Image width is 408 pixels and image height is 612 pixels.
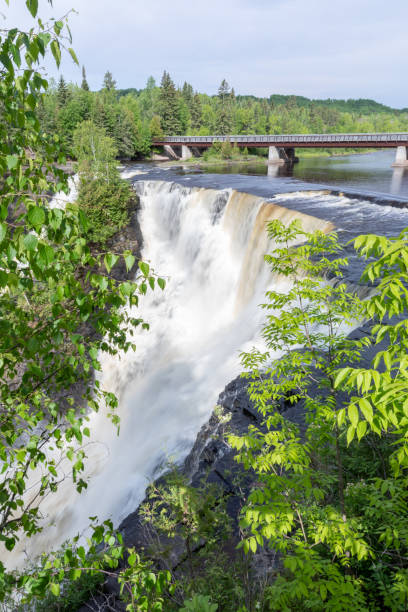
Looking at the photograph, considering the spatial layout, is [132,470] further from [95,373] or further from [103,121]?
[103,121]

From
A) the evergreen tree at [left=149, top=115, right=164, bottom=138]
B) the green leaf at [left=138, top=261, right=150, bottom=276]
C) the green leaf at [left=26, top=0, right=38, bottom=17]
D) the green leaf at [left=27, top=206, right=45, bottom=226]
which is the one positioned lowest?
the green leaf at [left=138, top=261, right=150, bottom=276]

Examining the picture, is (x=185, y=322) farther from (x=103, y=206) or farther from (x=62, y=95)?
(x=62, y=95)

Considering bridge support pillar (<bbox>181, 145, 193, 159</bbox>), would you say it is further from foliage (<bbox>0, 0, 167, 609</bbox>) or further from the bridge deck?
foliage (<bbox>0, 0, 167, 609</bbox>)

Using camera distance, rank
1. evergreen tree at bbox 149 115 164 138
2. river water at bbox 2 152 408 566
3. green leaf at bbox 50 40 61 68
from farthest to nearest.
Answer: evergreen tree at bbox 149 115 164 138
river water at bbox 2 152 408 566
green leaf at bbox 50 40 61 68

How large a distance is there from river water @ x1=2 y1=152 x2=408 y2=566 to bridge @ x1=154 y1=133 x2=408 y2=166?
60.8 ft

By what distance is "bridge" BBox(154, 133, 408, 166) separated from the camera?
137 feet

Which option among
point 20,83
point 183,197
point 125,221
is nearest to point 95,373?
point 125,221

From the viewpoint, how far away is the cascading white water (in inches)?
410

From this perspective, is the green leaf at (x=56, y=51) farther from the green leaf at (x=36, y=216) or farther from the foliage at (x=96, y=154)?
the foliage at (x=96, y=154)

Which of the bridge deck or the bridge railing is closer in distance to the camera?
the bridge deck

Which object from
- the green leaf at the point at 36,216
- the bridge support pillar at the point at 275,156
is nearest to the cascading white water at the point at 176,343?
the green leaf at the point at 36,216

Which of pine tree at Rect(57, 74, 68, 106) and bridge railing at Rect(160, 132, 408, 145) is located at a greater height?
pine tree at Rect(57, 74, 68, 106)

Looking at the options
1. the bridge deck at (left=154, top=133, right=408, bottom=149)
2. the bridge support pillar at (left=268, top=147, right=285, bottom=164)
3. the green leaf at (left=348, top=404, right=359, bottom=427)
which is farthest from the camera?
the bridge support pillar at (left=268, top=147, right=285, bottom=164)

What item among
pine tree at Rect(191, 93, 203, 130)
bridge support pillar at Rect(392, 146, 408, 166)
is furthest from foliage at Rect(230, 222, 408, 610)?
pine tree at Rect(191, 93, 203, 130)
